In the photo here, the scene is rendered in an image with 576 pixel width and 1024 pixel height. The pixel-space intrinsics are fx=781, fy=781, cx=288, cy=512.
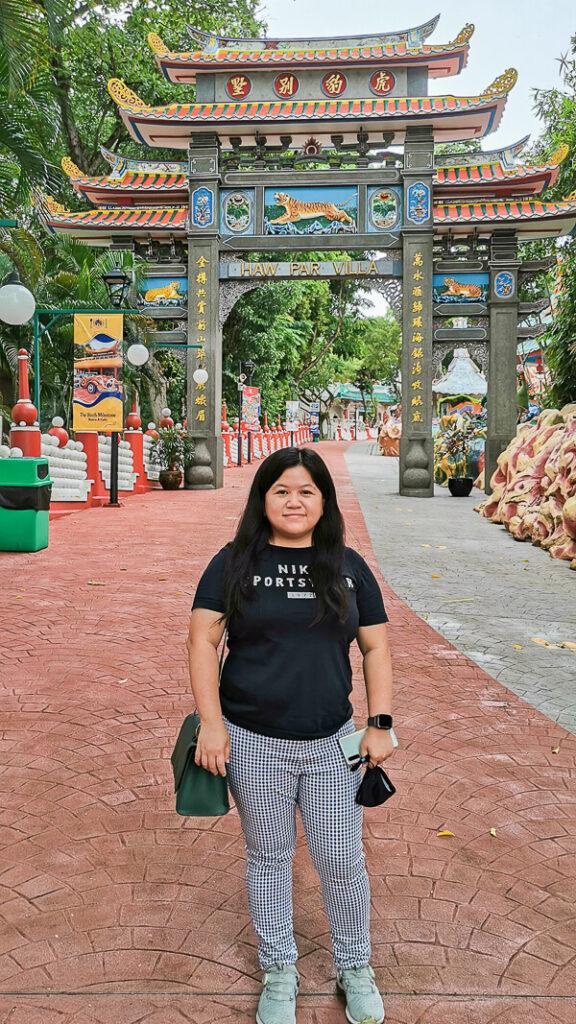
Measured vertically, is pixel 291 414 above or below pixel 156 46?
below

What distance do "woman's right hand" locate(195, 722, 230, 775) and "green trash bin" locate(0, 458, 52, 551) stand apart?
6.98 meters

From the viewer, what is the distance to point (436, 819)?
111 inches

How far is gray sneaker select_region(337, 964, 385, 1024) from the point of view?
1807 millimetres

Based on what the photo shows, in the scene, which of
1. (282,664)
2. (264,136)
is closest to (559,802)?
(282,664)

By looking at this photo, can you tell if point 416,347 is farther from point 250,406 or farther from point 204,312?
point 250,406

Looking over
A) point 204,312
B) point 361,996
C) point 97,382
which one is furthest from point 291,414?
point 361,996

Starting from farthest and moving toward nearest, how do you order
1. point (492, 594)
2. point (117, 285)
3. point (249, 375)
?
point (249, 375)
point (117, 285)
point (492, 594)

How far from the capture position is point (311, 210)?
1577 centimetres

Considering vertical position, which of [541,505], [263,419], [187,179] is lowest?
[541,505]

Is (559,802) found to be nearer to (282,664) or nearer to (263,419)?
(282,664)

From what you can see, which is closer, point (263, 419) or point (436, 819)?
point (436, 819)

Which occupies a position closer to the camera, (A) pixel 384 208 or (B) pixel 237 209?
(A) pixel 384 208

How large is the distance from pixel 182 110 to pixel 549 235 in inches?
318

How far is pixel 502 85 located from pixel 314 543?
1624 centimetres
